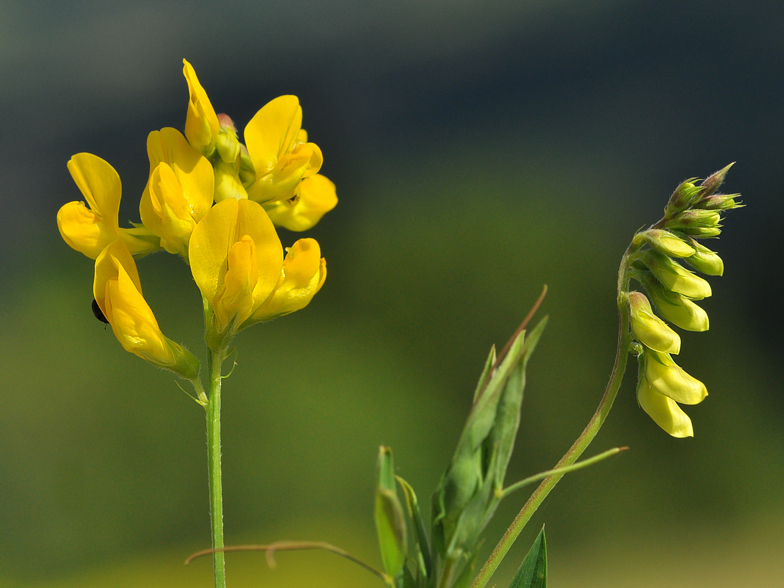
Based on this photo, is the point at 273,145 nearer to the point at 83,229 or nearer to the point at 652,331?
the point at 83,229

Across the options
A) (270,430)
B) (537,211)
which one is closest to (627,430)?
(537,211)

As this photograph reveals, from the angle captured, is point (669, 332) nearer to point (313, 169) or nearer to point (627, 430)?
point (313, 169)

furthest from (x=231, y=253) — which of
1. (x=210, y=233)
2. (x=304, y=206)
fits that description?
(x=304, y=206)

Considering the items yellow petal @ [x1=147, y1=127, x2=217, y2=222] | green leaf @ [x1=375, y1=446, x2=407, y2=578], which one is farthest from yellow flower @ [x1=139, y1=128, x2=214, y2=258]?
green leaf @ [x1=375, y1=446, x2=407, y2=578]

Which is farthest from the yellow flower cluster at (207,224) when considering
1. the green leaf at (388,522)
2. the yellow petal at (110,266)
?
the green leaf at (388,522)

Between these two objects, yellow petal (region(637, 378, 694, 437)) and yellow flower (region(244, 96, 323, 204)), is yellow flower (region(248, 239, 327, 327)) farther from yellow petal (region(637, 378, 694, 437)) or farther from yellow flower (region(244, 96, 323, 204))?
yellow petal (region(637, 378, 694, 437))

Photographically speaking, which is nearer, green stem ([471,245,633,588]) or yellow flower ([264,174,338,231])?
green stem ([471,245,633,588])

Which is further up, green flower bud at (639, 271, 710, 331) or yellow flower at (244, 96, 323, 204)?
yellow flower at (244, 96, 323, 204)

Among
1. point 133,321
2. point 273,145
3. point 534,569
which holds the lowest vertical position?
point 534,569
